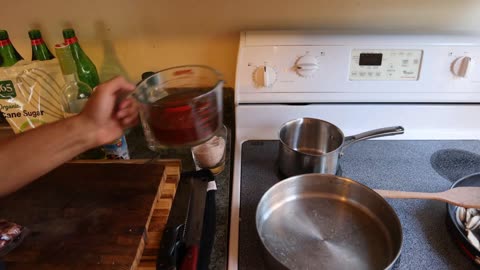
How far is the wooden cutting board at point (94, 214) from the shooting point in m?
0.52

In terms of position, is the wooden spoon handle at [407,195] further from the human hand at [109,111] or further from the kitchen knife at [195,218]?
the human hand at [109,111]

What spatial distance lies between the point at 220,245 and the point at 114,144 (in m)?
0.33

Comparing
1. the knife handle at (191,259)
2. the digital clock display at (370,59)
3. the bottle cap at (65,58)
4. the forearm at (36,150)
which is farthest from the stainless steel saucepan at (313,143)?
the bottle cap at (65,58)

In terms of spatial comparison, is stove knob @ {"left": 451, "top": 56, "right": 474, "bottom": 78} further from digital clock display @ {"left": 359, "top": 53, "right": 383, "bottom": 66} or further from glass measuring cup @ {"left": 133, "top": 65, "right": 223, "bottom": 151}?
glass measuring cup @ {"left": 133, "top": 65, "right": 223, "bottom": 151}

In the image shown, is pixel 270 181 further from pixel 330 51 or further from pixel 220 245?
pixel 330 51

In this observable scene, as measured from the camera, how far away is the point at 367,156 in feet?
2.55

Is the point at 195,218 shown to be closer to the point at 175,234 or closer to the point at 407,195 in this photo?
the point at 175,234

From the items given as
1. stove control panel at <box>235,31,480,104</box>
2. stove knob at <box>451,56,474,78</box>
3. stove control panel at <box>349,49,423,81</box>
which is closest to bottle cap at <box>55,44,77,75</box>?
stove control panel at <box>235,31,480,104</box>

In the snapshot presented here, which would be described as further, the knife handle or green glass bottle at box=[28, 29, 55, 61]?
green glass bottle at box=[28, 29, 55, 61]

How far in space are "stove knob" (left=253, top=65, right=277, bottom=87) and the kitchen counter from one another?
0.54ft

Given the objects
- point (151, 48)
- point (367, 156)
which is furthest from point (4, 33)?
point (367, 156)

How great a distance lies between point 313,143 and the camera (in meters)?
0.79

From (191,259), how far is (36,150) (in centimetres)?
30

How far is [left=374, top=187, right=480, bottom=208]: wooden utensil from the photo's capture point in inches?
23.1
